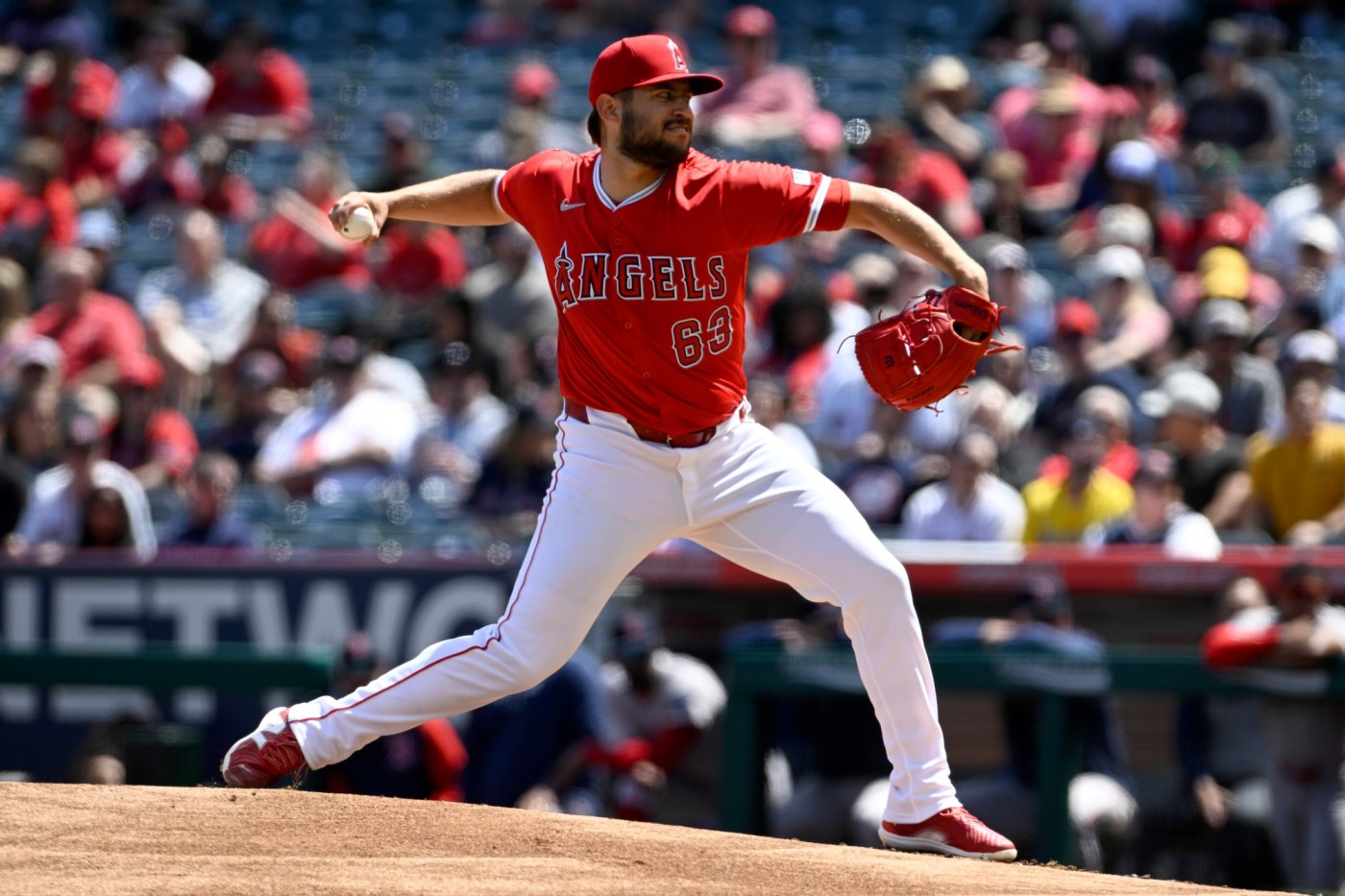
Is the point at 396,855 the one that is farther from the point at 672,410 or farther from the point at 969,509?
the point at 969,509

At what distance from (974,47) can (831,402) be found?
169 inches

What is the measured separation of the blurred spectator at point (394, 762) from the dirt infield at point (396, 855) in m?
2.74

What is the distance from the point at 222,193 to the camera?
482 inches

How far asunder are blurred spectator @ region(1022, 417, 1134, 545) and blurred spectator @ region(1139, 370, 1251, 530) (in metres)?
0.28

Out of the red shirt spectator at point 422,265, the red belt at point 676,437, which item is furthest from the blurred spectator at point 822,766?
the red shirt spectator at point 422,265

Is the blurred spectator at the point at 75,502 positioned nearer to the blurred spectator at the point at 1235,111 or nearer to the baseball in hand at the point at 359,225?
the baseball in hand at the point at 359,225

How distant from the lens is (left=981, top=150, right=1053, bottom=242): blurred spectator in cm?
1031

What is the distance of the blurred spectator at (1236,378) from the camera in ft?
28.0

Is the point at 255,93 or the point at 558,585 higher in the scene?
the point at 255,93

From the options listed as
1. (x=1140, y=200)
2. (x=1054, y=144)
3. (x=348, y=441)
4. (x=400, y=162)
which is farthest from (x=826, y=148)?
(x=348, y=441)

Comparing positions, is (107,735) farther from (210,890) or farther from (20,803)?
(210,890)

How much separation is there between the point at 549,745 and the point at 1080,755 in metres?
2.09

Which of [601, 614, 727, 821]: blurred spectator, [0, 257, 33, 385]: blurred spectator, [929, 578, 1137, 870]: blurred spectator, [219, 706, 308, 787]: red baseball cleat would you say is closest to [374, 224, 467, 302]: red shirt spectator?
[0, 257, 33, 385]: blurred spectator

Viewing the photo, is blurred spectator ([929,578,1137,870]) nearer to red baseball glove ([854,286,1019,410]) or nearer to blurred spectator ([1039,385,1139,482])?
blurred spectator ([1039,385,1139,482])
